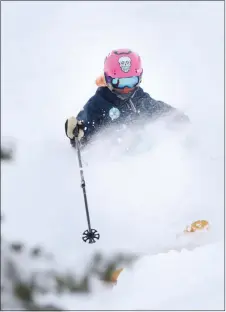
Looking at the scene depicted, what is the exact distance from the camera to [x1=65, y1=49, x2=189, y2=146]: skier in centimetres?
683

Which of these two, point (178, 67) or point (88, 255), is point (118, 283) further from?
point (178, 67)

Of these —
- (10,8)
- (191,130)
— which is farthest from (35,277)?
(10,8)

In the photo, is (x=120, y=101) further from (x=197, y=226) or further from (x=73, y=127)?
(x=197, y=226)

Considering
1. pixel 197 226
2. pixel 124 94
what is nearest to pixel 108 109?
pixel 124 94

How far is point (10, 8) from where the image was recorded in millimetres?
10844

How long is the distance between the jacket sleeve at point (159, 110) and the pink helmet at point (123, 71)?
20.9 inches

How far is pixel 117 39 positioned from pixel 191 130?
3330mm

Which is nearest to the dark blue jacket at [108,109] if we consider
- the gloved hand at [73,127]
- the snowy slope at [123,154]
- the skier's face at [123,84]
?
the skier's face at [123,84]

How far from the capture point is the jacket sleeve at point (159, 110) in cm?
744

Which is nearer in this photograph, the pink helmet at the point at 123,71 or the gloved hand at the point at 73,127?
the gloved hand at the point at 73,127

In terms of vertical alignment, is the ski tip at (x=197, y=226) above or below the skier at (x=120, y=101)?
below

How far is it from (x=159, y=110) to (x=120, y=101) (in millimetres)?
703

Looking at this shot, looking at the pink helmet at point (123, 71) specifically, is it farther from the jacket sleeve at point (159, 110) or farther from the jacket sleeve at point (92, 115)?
the jacket sleeve at point (159, 110)

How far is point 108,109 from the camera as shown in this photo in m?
7.18
